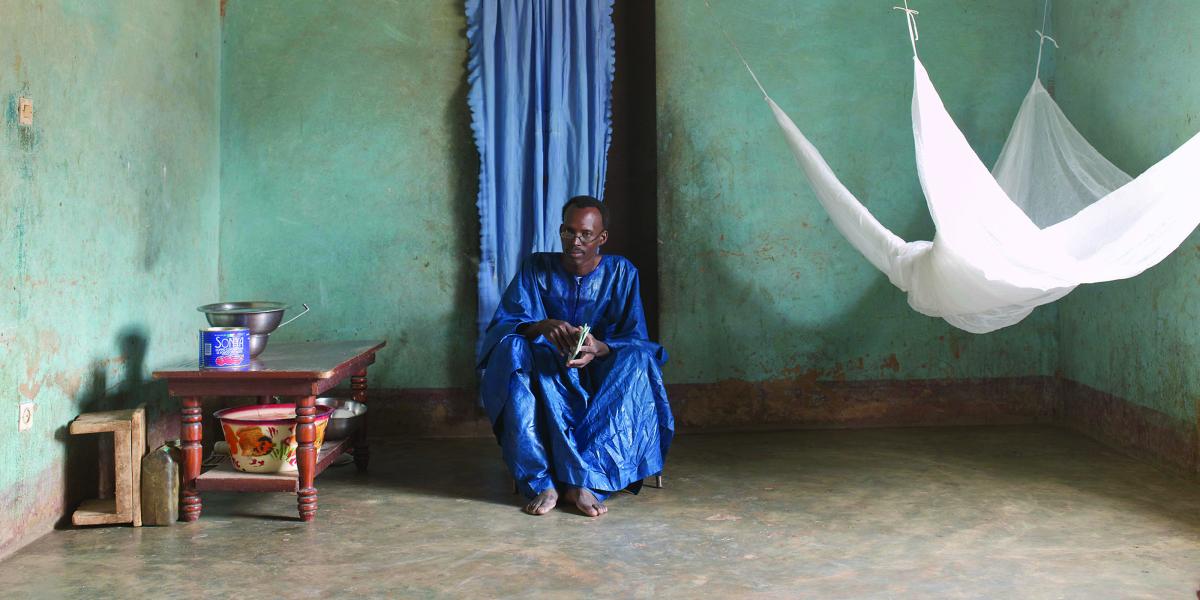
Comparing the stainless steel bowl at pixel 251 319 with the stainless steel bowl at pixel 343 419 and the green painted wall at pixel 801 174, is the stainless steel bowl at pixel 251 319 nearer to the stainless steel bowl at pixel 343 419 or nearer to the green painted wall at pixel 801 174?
the stainless steel bowl at pixel 343 419

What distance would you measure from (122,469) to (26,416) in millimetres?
333

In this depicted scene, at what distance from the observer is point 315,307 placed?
14.4ft

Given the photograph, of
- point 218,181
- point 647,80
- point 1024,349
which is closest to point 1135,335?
point 1024,349

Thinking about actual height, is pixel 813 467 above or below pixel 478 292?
below

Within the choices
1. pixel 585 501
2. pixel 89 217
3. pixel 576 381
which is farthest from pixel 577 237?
pixel 89 217

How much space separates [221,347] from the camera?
306cm

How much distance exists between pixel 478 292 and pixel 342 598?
2.15 meters

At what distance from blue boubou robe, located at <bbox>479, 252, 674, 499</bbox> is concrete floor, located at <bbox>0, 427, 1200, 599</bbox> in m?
0.15

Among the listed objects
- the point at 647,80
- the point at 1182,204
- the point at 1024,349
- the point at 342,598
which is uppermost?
the point at 647,80

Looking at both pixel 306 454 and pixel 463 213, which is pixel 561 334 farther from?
pixel 463 213

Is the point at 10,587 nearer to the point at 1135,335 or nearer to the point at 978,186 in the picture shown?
the point at 978,186

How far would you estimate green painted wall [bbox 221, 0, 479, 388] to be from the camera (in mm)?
4352

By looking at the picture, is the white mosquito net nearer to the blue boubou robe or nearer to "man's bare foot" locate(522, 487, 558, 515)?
the blue boubou robe

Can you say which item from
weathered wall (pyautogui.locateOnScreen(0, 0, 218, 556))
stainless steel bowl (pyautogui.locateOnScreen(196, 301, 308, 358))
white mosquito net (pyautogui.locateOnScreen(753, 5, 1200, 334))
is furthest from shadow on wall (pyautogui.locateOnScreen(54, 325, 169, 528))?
A: white mosquito net (pyautogui.locateOnScreen(753, 5, 1200, 334))
